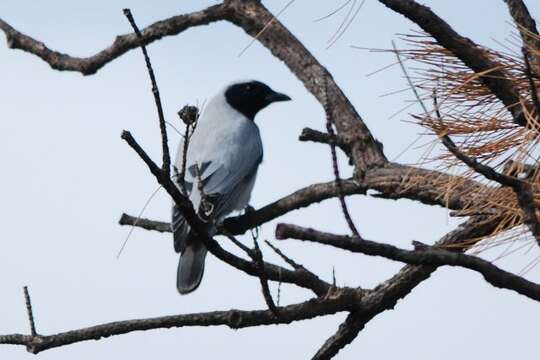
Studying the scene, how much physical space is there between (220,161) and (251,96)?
143 cm

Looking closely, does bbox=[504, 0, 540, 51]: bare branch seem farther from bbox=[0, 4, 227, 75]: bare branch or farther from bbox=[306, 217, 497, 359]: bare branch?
bbox=[0, 4, 227, 75]: bare branch

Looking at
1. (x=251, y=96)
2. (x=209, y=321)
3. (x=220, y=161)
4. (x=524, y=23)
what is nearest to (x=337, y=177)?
(x=209, y=321)

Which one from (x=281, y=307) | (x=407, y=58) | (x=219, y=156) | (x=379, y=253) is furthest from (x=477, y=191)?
(x=219, y=156)

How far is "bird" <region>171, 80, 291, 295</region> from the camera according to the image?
5.27 metres

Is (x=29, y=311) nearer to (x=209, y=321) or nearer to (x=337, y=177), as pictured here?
(x=209, y=321)

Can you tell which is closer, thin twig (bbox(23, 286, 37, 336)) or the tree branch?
the tree branch

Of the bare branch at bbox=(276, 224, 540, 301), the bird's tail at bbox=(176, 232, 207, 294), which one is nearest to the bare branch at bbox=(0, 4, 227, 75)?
the bird's tail at bbox=(176, 232, 207, 294)

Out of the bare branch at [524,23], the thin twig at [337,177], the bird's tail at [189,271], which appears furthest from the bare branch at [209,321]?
the bird's tail at [189,271]

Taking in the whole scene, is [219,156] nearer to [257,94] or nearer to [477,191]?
[257,94]

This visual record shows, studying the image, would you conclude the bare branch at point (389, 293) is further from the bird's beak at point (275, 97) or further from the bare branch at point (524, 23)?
the bird's beak at point (275, 97)

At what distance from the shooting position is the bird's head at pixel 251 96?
7301mm

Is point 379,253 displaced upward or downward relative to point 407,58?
downward

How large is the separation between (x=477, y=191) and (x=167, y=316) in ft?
3.26

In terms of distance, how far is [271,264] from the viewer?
352 cm
